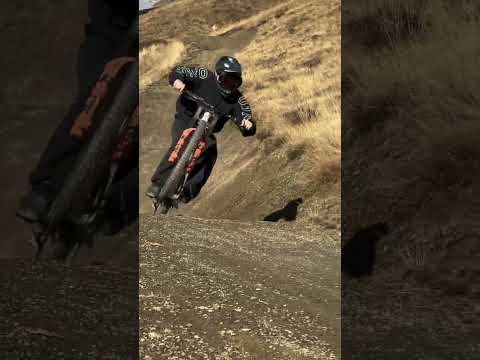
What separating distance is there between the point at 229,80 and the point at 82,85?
8.06 ft

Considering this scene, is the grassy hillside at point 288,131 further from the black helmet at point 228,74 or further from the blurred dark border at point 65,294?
the blurred dark border at point 65,294

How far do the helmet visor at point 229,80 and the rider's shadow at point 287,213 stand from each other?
11.9 ft

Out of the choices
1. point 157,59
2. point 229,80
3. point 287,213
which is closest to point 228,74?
point 229,80

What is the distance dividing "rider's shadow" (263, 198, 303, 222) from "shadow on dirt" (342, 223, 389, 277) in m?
2.33

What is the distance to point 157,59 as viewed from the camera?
2900cm

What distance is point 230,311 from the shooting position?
302cm

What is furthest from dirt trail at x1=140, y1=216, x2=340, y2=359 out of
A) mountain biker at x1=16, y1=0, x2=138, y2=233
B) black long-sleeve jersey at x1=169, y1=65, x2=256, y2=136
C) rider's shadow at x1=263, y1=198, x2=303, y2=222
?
rider's shadow at x1=263, y1=198, x2=303, y2=222

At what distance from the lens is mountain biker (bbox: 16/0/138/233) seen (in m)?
2.91

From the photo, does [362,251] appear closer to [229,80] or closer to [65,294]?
[229,80]

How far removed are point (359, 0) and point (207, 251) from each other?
11587mm

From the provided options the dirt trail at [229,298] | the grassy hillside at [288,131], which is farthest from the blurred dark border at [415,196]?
the grassy hillside at [288,131]

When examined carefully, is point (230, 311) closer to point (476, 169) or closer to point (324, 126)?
point (476, 169)

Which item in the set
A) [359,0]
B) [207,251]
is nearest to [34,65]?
[207,251]

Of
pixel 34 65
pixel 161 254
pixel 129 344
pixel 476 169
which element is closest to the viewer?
pixel 129 344
